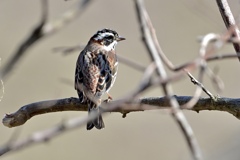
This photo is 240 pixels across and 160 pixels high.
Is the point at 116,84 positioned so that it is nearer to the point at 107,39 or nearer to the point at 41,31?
the point at 107,39

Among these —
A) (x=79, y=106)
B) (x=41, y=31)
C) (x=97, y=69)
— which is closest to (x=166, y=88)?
(x=41, y=31)

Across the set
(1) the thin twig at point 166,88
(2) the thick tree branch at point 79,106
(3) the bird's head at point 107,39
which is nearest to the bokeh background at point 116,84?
(3) the bird's head at point 107,39

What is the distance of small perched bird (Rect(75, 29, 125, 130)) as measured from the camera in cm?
654

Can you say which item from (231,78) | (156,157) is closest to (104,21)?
(231,78)

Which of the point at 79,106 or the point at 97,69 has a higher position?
the point at 97,69

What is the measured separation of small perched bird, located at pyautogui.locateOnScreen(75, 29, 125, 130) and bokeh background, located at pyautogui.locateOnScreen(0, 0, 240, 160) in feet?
11.8

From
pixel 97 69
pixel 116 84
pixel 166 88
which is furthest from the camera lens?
pixel 116 84

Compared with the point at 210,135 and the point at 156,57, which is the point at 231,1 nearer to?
the point at 156,57

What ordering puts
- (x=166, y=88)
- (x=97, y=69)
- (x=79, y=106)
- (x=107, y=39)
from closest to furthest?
1. (x=166, y=88)
2. (x=79, y=106)
3. (x=97, y=69)
4. (x=107, y=39)

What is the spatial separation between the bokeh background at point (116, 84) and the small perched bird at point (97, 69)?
3610mm

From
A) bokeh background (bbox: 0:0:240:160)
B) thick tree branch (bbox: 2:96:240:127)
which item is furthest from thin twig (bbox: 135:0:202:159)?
bokeh background (bbox: 0:0:240:160)

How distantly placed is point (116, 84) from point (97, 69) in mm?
Result: 8774

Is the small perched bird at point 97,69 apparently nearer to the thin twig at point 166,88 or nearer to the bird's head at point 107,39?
the bird's head at point 107,39

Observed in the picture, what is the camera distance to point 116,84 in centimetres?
1576
